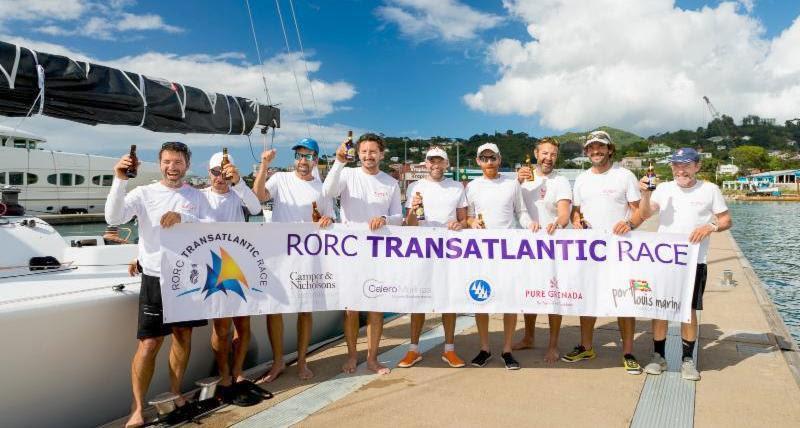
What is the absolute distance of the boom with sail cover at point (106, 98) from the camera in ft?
14.0

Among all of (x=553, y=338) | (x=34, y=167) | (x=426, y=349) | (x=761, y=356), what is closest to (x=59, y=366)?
(x=426, y=349)

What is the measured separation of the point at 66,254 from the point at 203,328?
199 centimetres

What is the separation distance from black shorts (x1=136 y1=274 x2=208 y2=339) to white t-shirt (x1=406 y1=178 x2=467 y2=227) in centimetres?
229

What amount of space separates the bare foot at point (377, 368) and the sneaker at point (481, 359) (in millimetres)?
819

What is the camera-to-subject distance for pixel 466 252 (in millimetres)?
4613

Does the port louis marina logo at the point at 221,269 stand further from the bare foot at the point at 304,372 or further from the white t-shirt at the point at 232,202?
the bare foot at the point at 304,372

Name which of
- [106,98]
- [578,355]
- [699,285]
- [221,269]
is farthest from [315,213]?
[699,285]

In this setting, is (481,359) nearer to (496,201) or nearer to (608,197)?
(496,201)

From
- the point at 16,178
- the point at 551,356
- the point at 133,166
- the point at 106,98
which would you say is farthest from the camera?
the point at 16,178

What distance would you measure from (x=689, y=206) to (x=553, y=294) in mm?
1434

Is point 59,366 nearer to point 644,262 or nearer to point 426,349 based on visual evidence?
point 426,349

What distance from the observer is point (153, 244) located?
147 inches

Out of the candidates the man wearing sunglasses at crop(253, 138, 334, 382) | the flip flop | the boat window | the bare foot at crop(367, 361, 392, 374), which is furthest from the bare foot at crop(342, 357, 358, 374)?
the boat window

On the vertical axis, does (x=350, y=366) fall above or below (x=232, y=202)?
below
